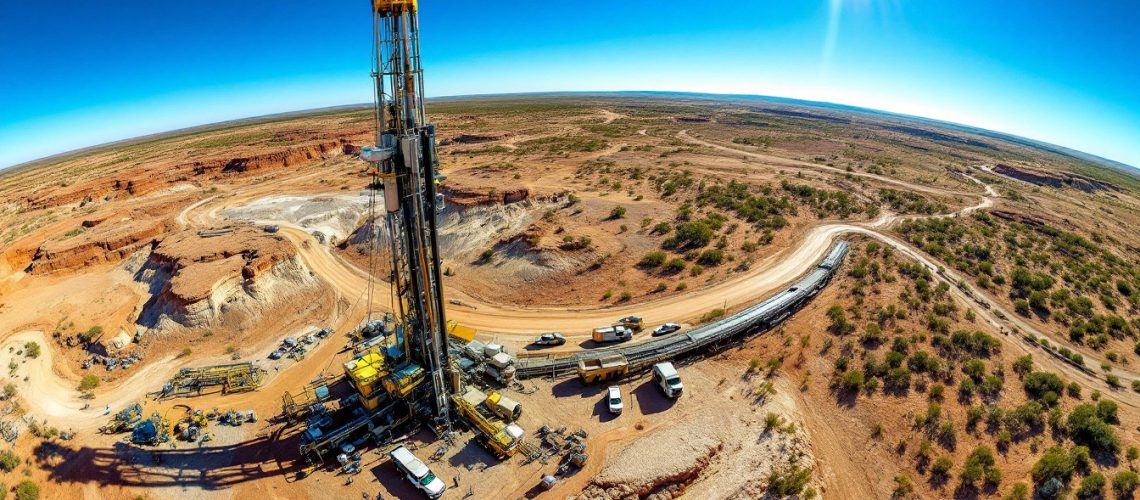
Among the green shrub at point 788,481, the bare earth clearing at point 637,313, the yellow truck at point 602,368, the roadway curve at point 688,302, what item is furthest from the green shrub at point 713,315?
the green shrub at point 788,481

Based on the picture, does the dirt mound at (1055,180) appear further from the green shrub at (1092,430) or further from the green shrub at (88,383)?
the green shrub at (88,383)

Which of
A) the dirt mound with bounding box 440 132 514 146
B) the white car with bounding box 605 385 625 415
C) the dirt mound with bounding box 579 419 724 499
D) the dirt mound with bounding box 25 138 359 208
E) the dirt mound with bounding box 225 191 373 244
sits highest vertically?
the dirt mound with bounding box 440 132 514 146

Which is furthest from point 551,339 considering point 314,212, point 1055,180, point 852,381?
point 1055,180

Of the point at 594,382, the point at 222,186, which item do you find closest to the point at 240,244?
the point at 594,382

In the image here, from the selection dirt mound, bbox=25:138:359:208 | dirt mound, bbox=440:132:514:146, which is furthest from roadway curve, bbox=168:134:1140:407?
dirt mound, bbox=440:132:514:146

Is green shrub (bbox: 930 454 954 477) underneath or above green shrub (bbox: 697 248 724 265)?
underneath

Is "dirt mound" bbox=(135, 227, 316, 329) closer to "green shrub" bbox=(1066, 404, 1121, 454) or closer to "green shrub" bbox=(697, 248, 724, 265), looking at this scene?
"green shrub" bbox=(697, 248, 724, 265)

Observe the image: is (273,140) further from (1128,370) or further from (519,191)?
(1128,370)
